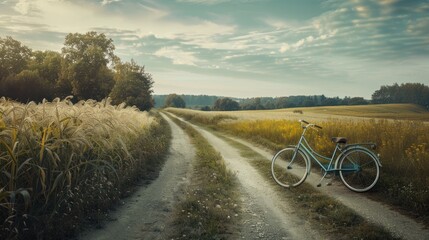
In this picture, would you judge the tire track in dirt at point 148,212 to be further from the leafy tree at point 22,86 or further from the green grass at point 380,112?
the leafy tree at point 22,86

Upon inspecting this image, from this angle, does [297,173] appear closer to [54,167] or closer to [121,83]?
[54,167]

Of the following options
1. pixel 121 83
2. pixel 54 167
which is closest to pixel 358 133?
pixel 54 167

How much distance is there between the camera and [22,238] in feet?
18.7

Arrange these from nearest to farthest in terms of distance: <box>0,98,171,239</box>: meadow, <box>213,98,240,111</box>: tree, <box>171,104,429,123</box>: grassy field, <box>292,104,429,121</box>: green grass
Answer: <box>0,98,171,239</box>: meadow < <box>171,104,429,123</box>: grassy field < <box>292,104,429,121</box>: green grass < <box>213,98,240,111</box>: tree

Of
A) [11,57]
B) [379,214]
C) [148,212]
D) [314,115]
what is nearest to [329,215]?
[379,214]

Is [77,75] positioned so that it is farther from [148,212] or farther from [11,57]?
[148,212]

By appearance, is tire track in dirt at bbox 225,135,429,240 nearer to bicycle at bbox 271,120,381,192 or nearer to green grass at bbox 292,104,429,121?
bicycle at bbox 271,120,381,192

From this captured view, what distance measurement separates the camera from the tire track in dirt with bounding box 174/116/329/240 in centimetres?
664

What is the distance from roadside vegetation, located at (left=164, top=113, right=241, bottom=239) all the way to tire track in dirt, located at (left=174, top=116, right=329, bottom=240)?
0.27m

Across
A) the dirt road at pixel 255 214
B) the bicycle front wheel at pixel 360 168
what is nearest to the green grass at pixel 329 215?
the dirt road at pixel 255 214

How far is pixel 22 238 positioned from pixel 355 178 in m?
8.79

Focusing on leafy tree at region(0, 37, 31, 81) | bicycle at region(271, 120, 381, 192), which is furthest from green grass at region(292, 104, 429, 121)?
leafy tree at region(0, 37, 31, 81)

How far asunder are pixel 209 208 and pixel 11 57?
7404 cm

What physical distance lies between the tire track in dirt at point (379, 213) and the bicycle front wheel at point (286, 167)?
78cm
